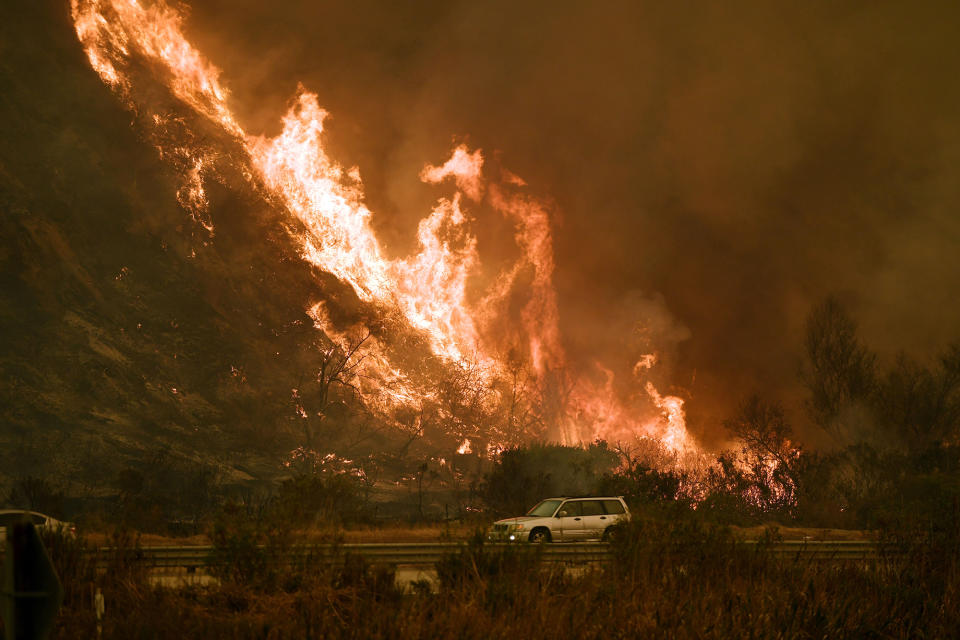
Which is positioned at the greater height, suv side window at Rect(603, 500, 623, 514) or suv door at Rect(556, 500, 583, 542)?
suv side window at Rect(603, 500, 623, 514)

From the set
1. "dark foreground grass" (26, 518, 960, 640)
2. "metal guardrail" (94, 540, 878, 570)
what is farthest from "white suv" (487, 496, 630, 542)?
"dark foreground grass" (26, 518, 960, 640)

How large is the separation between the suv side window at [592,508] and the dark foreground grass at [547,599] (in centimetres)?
976

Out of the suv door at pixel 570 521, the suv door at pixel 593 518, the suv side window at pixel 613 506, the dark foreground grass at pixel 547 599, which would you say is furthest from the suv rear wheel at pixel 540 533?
the dark foreground grass at pixel 547 599

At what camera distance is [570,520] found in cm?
2147

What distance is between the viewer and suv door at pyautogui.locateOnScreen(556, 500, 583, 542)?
69.2 feet

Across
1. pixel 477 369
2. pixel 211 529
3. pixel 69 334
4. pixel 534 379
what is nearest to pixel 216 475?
pixel 69 334

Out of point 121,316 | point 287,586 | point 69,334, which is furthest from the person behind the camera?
point 121,316

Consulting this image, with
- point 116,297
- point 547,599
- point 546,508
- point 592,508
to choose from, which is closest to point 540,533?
point 546,508

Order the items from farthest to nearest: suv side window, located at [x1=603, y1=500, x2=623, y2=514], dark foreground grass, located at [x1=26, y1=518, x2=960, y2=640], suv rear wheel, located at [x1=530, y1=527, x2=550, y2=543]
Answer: suv side window, located at [x1=603, y1=500, x2=623, y2=514], suv rear wheel, located at [x1=530, y1=527, x2=550, y2=543], dark foreground grass, located at [x1=26, y1=518, x2=960, y2=640]

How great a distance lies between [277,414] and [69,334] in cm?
1660

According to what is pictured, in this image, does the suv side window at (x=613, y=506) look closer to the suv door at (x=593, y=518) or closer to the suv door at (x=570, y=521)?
the suv door at (x=593, y=518)

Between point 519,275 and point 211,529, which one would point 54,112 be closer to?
point 519,275

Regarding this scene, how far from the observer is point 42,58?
69.7m

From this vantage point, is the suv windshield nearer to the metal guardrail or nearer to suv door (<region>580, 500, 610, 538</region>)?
suv door (<region>580, 500, 610, 538</region>)
